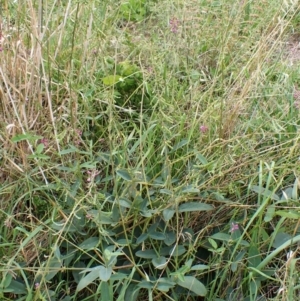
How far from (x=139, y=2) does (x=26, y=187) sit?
4.67ft

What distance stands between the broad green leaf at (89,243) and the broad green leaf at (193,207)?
0.80ft

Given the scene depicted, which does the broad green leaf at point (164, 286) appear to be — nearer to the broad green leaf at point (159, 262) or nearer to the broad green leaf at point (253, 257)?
the broad green leaf at point (159, 262)

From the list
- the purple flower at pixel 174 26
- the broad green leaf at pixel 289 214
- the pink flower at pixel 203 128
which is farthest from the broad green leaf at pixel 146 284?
the purple flower at pixel 174 26

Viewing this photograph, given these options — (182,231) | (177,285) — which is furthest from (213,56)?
(177,285)

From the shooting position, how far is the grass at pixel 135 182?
1.48 meters

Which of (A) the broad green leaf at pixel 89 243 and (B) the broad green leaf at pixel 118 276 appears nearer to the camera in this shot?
(B) the broad green leaf at pixel 118 276

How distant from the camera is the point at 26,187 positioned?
166 centimetres

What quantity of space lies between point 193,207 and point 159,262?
180mm

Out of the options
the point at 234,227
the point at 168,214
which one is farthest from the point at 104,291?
the point at 234,227

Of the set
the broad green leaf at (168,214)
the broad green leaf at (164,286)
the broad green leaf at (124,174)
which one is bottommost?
the broad green leaf at (164,286)

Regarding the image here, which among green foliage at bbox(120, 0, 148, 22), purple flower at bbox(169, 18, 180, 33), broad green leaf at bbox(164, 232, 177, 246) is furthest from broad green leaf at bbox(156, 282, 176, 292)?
green foliage at bbox(120, 0, 148, 22)

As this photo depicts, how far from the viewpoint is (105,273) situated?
1.35 meters

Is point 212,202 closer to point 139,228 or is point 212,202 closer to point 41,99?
point 139,228

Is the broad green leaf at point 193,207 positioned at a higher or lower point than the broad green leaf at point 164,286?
higher
